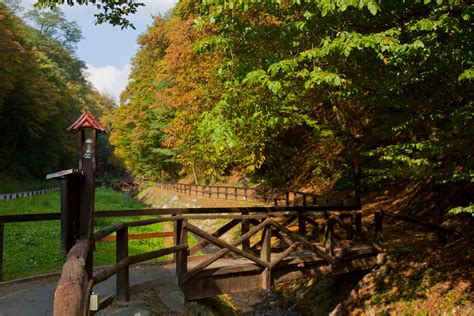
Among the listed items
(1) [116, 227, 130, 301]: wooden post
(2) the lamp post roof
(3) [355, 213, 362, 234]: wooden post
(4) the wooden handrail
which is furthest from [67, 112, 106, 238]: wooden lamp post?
(3) [355, 213, 362, 234]: wooden post

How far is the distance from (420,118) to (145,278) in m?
6.03

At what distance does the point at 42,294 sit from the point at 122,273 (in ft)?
6.35

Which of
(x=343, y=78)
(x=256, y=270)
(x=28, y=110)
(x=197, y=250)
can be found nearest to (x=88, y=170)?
(x=197, y=250)

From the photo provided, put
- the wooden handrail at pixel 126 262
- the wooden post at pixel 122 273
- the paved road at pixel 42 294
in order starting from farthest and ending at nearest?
1. the paved road at pixel 42 294
2. the wooden post at pixel 122 273
3. the wooden handrail at pixel 126 262

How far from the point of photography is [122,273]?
5594mm

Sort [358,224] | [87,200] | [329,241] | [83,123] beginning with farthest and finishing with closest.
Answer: [358,224]
[329,241]
[87,200]
[83,123]

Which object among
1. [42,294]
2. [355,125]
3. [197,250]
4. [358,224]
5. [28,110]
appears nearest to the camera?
A: [42,294]

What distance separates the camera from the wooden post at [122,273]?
18.4 feet

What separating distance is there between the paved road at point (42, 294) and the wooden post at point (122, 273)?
366 millimetres

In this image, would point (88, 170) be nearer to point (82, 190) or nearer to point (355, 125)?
point (82, 190)

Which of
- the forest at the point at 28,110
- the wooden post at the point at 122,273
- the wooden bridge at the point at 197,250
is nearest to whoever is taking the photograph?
the wooden bridge at the point at 197,250

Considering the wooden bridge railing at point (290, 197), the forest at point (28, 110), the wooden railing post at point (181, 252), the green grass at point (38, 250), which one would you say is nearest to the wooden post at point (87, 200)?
the wooden railing post at point (181, 252)

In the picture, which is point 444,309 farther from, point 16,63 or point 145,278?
point 16,63

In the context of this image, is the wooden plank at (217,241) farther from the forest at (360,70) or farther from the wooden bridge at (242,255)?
the forest at (360,70)
